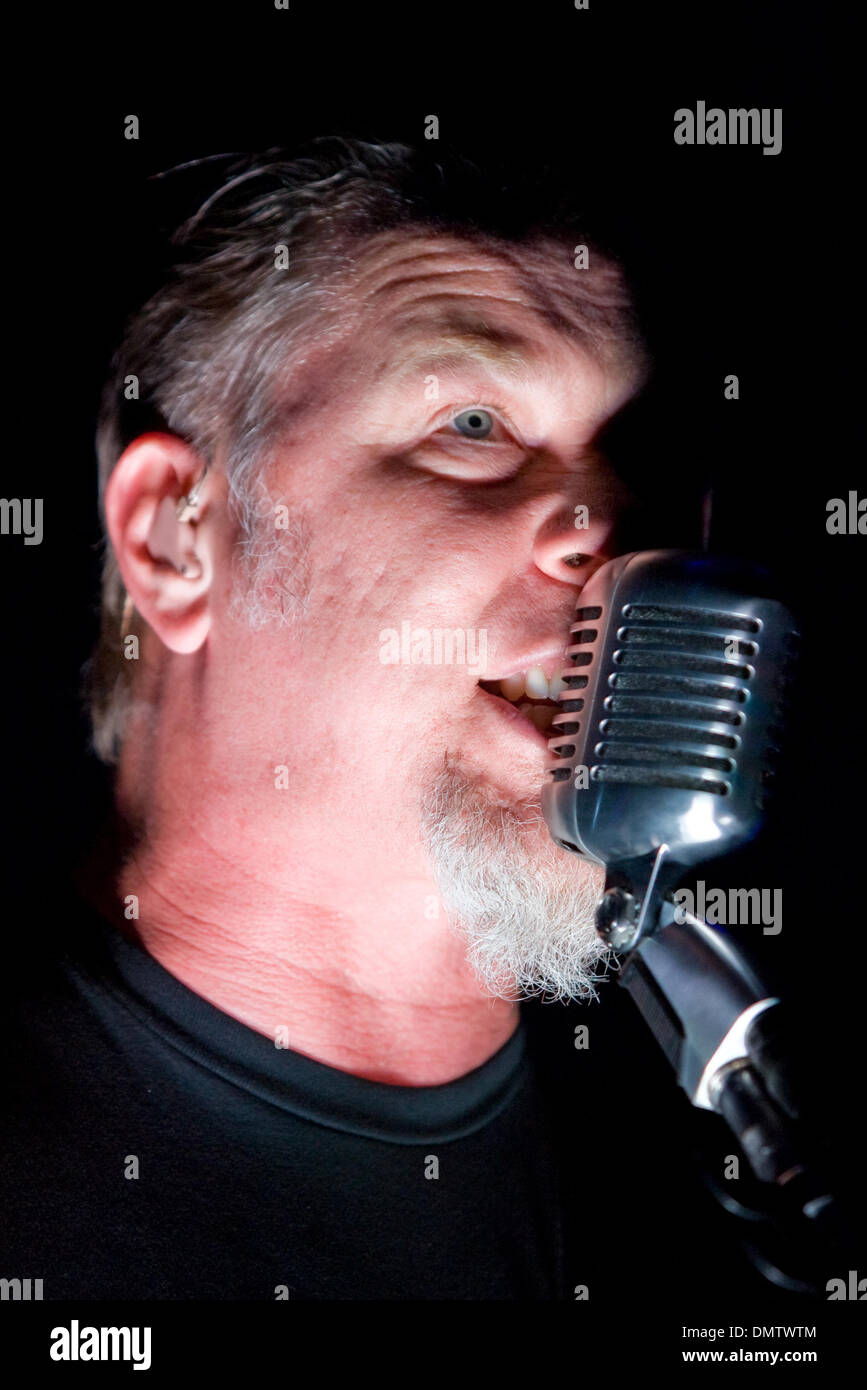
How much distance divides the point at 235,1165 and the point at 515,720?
569 mm

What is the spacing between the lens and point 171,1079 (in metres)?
1.38

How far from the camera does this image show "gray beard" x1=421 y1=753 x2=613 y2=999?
1.39 metres

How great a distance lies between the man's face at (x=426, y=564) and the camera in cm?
140

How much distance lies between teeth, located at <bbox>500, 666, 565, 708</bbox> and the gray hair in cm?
36

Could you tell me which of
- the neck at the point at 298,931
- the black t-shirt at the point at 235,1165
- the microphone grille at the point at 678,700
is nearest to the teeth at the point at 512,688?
the neck at the point at 298,931

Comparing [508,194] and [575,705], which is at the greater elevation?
[508,194]

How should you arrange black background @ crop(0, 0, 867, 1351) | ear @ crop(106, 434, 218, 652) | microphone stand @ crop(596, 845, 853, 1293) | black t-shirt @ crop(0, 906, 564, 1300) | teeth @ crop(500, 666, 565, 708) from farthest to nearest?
1. black background @ crop(0, 0, 867, 1351)
2. ear @ crop(106, 434, 218, 652)
3. teeth @ crop(500, 666, 565, 708)
4. black t-shirt @ crop(0, 906, 564, 1300)
5. microphone stand @ crop(596, 845, 853, 1293)

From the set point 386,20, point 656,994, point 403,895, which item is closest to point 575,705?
point 656,994

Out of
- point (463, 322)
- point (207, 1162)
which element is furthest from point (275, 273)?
point (207, 1162)

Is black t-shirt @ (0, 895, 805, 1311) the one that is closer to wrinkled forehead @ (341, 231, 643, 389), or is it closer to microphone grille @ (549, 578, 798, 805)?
microphone grille @ (549, 578, 798, 805)

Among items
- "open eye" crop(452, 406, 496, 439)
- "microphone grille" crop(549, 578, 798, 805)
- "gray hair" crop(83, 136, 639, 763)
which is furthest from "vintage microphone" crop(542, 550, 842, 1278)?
"gray hair" crop(83, 136, 639, 763)

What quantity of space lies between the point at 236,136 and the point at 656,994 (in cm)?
136

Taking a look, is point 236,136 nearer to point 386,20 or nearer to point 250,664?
point 386,20

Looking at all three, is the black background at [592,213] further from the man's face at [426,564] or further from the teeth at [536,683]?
the teeth at [536,683]
